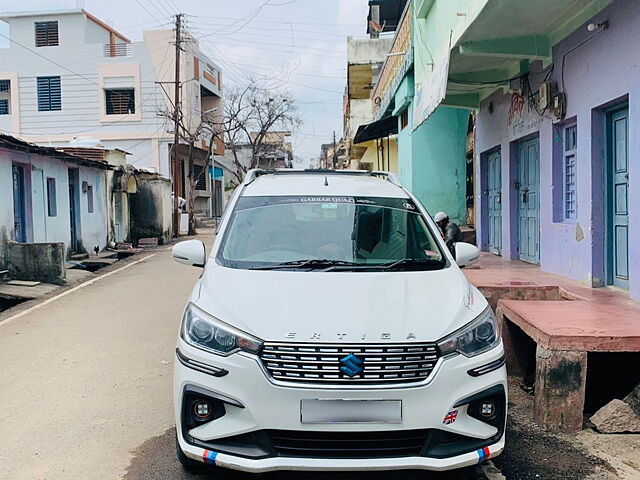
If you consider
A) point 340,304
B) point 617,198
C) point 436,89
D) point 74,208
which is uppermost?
point 436,89

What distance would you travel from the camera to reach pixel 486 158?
13164 mm

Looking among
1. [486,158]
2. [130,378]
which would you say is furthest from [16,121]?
[130,378]

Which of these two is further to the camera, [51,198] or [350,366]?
[51,198]

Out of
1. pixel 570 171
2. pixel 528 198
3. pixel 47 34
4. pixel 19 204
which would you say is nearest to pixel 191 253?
pixel 570 171

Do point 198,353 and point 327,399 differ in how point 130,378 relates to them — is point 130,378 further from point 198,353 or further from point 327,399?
point 327,399

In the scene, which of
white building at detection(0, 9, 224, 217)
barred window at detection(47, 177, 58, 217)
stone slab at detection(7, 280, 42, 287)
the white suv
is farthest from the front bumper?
white building at detection(0, 9, 224, 217)

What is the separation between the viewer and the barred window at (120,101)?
37.8 meters

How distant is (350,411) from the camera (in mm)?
Result: 3270

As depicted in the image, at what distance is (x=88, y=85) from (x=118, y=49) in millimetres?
3315

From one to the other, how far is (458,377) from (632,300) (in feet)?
12.2

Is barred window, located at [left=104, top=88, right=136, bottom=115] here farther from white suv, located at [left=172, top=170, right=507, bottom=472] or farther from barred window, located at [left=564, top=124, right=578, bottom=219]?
white suv, located at [left=172, top=170, right=507, bottom=472]

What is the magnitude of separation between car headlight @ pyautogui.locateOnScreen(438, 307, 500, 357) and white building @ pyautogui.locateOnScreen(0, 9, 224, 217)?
34902 mm

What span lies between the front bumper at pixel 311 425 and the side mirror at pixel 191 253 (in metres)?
1.38

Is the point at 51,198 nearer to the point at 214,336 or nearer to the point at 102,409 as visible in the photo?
the point at 102,409
